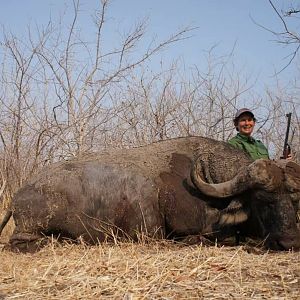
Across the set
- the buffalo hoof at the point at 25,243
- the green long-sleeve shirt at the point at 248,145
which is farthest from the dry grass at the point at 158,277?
the green long-sleeve shirt at the point at 248,145

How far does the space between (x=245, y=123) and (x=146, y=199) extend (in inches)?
82.9

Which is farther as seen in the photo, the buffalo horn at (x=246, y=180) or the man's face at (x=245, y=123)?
the man's face at (x=245, y=123)

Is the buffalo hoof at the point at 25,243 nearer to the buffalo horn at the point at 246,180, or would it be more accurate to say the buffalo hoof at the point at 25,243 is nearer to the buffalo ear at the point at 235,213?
the buffalo horn at the point at 246,180

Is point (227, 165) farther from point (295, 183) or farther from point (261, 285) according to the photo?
point (261, 285)

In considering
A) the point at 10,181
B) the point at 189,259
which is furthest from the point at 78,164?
the point at 10,181

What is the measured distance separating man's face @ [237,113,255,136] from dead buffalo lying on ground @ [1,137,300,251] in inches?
38.8

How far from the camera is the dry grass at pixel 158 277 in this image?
332cm

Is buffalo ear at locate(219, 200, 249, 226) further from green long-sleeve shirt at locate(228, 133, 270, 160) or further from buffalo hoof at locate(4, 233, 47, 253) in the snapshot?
buffalo hoof at locate(4, 233, 47, 253)

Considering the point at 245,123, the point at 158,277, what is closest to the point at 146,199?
the point at 245,123

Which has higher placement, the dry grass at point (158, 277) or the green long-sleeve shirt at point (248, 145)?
the green long-sleeve shirt at point (248, 145)

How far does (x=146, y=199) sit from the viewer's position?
632 cm

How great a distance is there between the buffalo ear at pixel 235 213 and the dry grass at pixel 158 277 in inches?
59.6

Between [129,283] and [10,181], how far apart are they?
24.4 feet

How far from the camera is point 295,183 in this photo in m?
5.72
